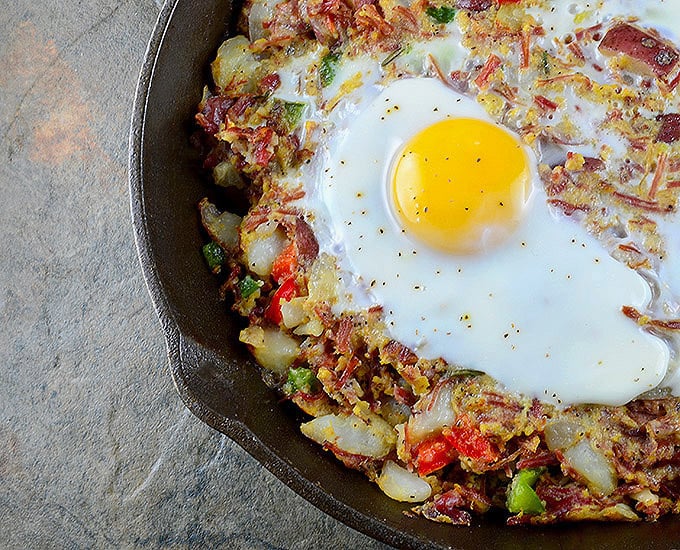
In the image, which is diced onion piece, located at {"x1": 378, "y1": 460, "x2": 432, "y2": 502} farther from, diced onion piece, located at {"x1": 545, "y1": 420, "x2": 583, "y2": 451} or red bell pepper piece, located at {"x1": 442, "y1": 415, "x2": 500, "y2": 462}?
diced onion piece, located at {"x1": 545, "y1": 420, "x2": 583, "y2": 451}

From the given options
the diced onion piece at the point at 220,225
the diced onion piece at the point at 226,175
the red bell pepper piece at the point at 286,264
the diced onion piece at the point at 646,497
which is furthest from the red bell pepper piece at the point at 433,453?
the diced onion piece at the point at 226,175

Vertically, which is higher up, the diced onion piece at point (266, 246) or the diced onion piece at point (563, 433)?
the diced onion piece at point (266, 246)

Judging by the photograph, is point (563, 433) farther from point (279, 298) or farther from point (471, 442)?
point (279, 298)

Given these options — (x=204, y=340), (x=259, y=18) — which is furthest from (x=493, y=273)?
(x=259, y=18)

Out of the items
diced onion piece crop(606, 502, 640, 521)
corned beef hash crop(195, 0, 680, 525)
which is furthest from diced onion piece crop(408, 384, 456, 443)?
diced onion piece crop(606, 502, 640, 521)

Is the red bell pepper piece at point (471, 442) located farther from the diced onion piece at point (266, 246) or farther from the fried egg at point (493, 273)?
the diced onion piece at point (266, 246)

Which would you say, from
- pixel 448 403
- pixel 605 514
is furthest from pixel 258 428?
pixel 605 514

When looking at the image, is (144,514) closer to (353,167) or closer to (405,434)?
(405,434)
